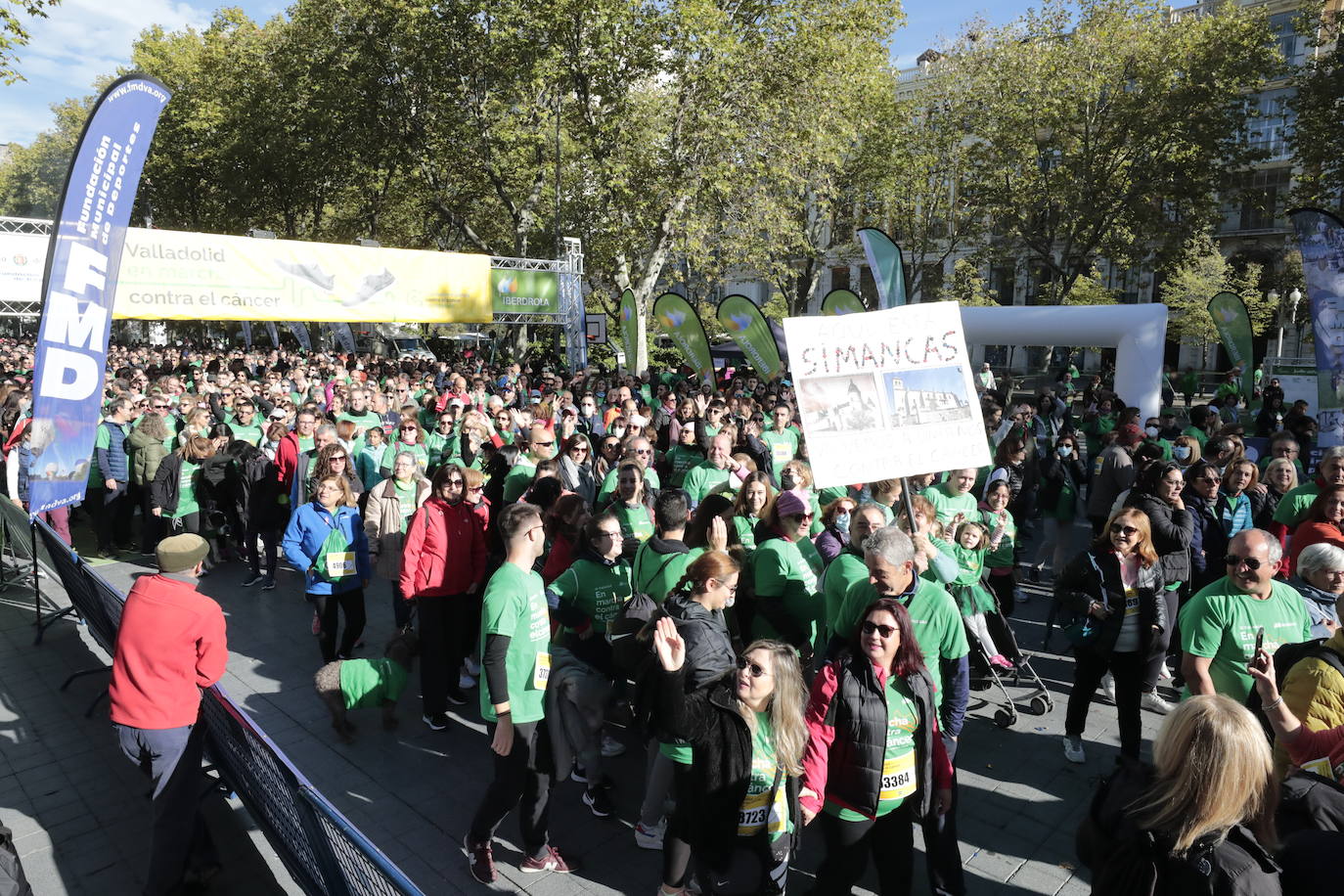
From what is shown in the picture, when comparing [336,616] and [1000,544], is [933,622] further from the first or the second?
[336,616]

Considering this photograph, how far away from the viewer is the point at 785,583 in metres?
4.53

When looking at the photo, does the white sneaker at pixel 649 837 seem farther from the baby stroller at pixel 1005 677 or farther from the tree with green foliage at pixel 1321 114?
the tree with green foliage at pixel 1321 114

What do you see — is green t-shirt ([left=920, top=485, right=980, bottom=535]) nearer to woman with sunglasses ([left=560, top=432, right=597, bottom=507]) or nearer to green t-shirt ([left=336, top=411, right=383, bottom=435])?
woman with sunglasses ([left=560, top=432, right=597, bottom=507])

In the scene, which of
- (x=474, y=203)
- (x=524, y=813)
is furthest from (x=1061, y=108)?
(x=524, y=813)

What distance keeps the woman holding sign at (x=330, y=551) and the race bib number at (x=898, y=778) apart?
4.05 meters

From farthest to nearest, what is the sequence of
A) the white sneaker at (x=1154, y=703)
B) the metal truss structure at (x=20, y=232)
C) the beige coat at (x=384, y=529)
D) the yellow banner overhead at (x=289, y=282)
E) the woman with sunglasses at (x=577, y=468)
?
the yellow banner overhead at (x=289, y=282), the metal truss structure at (x=20, y=232), the woman with sunglasses at (x=577, y=468), the beige coat at (x=384, y=529), the white sneaker at (x=1154, y=703)

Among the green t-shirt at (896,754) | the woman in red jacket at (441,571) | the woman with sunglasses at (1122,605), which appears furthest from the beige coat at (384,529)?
the woman with sunglasses at (1122,605)

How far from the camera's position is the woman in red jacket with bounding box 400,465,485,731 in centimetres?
511

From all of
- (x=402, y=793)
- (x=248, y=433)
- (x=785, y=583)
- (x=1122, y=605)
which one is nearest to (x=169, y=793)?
(x=402, y=793)

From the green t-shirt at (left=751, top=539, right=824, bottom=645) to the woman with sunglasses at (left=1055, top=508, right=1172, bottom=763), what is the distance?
4.61ft

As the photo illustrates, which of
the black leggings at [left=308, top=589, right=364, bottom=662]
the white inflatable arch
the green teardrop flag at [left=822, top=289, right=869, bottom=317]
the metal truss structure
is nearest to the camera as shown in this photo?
the black leggings at [left=308, top=589, right=364, bottom=662]

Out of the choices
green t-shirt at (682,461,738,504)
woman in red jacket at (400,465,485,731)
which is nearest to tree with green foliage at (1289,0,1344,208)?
green t-shirt at (682,461,738,504)

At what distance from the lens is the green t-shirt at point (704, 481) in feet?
21.5

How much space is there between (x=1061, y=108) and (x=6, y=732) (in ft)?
90.2
